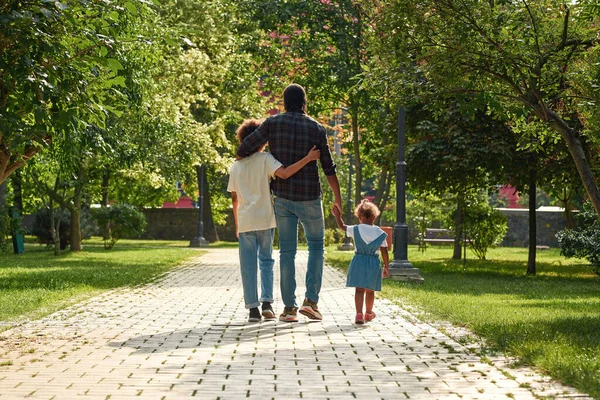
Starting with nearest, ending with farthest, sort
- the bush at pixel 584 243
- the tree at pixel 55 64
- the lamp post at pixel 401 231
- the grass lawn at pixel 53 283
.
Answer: the tree at pixel 55 64
the grass lawn at pixel 53 283
the lamp post at pixel 401 231
the bush at pixel 584 243

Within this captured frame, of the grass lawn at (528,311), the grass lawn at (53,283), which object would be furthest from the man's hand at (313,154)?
the grass lawn at (53,283)

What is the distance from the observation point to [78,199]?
30.2 meters

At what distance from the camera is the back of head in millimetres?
9766

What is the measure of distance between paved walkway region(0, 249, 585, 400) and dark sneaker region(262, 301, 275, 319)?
225 millimetres

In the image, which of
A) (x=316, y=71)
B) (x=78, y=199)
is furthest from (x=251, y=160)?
(x=78, y=199)

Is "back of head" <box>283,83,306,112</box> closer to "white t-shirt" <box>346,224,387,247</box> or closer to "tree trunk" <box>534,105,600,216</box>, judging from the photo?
"white t-shirt" <box>346,224,387,247</box>

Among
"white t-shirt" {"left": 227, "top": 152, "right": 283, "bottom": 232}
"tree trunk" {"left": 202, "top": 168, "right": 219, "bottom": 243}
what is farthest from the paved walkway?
"tree trunk" {"left": 202, "top": 168, "right": 219, "bottom": 243}

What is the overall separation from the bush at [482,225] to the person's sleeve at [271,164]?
63.6 feet

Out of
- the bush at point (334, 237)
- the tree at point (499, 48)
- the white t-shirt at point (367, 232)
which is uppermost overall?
the tree at point (499, 48)

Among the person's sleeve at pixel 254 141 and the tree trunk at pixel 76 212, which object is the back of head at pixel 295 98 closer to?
the person's sleeve at pixel 254 141

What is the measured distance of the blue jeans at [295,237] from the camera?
31.4 feet

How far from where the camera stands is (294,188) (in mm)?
9570

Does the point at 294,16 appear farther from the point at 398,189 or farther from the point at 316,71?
the point at 398,189

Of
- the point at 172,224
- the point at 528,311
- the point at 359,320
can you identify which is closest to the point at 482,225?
the point at 528,311
